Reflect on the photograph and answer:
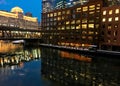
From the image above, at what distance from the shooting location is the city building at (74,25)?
429 feet

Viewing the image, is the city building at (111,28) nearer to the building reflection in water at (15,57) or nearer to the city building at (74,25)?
the city building at (74,25)

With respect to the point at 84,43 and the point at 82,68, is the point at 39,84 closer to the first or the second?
the point at 82,68

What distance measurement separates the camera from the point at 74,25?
147000 mm

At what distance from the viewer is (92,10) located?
13338 cm

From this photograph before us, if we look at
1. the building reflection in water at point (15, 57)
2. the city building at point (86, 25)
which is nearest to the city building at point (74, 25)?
the city building at point (86, 25)

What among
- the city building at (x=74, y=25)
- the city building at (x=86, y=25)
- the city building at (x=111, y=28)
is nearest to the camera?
the city building at (x=111, y=28)

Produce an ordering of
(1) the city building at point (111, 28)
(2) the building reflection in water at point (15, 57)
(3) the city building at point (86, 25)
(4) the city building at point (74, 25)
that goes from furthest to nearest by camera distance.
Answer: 1. (4) the city building at point (74, 25)
2. (3) the city building at point (86, 25)
3. (1) the city building at point (111, 28)
4. (2) the building reflection in water at point (15, 57)

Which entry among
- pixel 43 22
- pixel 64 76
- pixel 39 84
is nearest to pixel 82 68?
pixel 64 76

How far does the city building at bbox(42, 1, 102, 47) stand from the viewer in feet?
429

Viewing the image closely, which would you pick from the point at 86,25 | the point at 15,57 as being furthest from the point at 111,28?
the point at 15,57

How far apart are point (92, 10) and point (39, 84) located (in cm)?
9191

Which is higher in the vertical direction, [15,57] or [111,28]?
[111,28]

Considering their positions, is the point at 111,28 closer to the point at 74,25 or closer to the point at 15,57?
the point at 74,25

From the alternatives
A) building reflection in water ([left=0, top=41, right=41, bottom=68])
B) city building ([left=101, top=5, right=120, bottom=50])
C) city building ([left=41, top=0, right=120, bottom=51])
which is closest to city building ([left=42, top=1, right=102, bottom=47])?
city building ([left=41, top=0, right=120, bottom=51])
